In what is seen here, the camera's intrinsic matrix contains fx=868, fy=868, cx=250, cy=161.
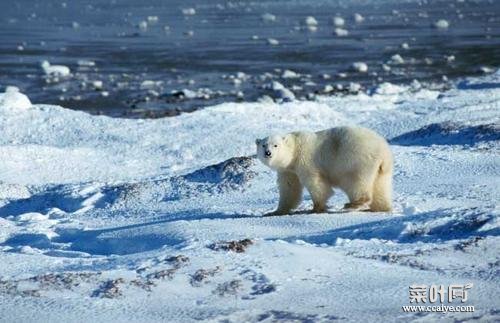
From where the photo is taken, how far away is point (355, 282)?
417 cm

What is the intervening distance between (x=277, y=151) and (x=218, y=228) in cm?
73

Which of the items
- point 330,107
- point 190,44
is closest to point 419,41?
point 190,44

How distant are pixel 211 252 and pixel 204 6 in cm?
3586

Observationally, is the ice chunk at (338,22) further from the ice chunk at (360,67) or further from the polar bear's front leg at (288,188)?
the polar bear's front leg at (288,188)

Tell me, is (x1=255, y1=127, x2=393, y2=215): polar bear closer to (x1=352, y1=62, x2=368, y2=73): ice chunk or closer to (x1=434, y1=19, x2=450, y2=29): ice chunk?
(x1=352, y1=62, x2=368, y2=73): ice chunk

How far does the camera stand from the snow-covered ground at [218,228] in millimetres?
4055

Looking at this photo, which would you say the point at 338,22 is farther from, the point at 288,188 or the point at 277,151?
the point at 277,151

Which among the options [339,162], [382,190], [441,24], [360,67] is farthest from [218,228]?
[441,24]

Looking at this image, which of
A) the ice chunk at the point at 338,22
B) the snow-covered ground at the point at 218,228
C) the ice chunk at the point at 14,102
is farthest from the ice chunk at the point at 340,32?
the ice chunk at the point at 14,102

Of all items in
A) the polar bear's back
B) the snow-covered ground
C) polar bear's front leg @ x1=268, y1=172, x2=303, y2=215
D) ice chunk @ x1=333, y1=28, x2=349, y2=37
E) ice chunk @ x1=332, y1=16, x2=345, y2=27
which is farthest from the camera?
ice chunk @ x1=332, y1=16, x2=345, y2=27

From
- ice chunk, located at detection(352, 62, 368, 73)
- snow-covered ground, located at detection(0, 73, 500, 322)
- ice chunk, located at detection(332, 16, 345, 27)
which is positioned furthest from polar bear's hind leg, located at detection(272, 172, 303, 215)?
ice chunk, located at detection(332, 16, 345, 27)

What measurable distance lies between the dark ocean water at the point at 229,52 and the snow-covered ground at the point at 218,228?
4.65 meters

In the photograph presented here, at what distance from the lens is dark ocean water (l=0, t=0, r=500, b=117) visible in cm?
1706

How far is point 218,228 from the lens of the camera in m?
5.57
